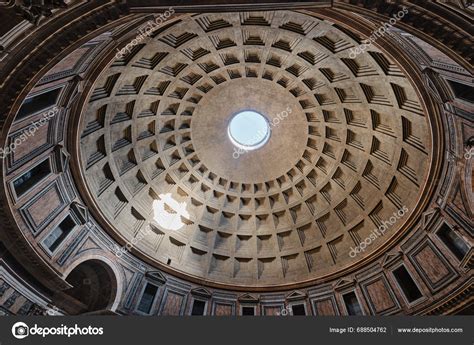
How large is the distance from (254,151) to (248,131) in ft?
7.00

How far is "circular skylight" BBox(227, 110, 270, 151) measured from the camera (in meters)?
27.9

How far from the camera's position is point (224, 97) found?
25031 millimetres

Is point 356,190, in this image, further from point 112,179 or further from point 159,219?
point 112,179

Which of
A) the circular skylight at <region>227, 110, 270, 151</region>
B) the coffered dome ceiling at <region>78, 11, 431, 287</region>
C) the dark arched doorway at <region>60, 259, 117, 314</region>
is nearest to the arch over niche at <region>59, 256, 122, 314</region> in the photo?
the dark arched doorway at <region>60, 259, 117, 314</region>

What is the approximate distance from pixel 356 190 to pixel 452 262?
8553mm

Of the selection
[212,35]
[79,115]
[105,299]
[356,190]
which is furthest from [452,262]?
[79,115]

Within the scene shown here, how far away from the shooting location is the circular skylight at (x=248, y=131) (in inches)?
1098

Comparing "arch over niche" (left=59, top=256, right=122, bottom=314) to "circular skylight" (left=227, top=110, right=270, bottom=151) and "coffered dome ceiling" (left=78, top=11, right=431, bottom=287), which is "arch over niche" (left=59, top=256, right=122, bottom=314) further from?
"circular skylight" (left=227, top=110, right=270, bottom=151)

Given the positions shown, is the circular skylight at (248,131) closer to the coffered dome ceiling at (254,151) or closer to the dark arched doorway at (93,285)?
the coffered dome ceiling at (254,151)

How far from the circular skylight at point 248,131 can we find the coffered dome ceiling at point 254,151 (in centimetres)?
71

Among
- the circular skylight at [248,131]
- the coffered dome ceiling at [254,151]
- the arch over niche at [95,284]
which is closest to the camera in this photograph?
the coffered dome ceiling at [254,151]

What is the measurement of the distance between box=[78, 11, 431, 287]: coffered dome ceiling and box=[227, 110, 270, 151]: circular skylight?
0.71 metres

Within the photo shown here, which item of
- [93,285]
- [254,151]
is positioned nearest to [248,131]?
[254,151]

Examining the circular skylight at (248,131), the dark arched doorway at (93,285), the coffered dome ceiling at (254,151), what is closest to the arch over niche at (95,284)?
the dark arched doorway at (93,285)
